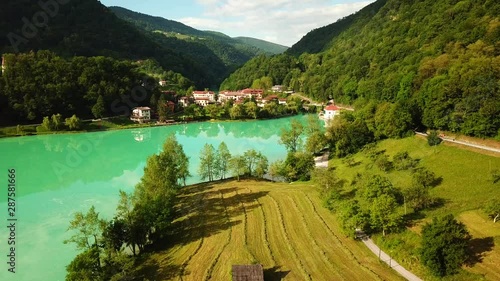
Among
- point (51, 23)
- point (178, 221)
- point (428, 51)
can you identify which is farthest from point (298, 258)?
point (51, 23)

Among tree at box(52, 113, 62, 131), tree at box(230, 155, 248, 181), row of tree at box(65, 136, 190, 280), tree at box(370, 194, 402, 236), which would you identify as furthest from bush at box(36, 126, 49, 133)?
tree at box(370, 194, 402, 236)

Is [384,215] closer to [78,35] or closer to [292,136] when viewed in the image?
[292,136]

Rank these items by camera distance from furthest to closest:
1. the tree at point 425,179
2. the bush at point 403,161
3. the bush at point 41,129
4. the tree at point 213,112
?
the tree at point 213,112 < the bush at point 41,129 < the bush at point 403,161 < the tree at point 425,179

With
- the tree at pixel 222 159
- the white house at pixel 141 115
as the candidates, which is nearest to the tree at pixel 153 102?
the white house at pixel 141 115

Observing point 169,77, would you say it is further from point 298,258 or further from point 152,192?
point 298,258

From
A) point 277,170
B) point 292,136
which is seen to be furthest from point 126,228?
point 292,136

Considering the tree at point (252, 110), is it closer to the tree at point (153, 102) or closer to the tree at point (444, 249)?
the tree at point (153, 102)
